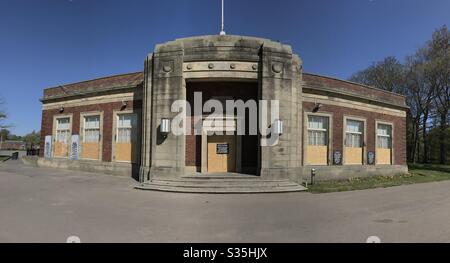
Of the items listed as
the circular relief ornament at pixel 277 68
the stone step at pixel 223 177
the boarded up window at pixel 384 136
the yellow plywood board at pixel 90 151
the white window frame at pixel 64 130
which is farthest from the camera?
the white window frame at pixel 64 130

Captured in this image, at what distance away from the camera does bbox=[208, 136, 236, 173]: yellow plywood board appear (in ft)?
55.7

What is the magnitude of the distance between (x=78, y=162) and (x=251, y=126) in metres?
12.6

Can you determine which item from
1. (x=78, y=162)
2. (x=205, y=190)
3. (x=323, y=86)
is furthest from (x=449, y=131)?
(x=78, y=162)

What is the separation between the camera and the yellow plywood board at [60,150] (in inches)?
904

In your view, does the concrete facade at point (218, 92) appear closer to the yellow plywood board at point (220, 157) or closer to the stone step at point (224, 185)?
the yellow plywood board at point (220, 157)

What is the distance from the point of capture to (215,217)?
324 inches

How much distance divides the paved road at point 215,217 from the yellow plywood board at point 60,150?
424 inches

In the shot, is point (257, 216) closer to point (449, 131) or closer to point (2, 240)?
point (2, 240)

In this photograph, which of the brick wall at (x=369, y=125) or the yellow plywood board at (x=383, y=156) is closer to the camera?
the brick wall at (x=369, y=125)

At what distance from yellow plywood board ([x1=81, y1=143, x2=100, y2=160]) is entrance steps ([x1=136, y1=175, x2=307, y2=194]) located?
306 inches

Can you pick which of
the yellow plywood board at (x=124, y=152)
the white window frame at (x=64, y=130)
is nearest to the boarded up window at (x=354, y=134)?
the yellow plywood board at (x=124, y=152)

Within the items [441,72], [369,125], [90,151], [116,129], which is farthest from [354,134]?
[441,72]

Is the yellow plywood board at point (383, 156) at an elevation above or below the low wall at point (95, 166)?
above

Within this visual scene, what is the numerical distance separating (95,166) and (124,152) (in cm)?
264
